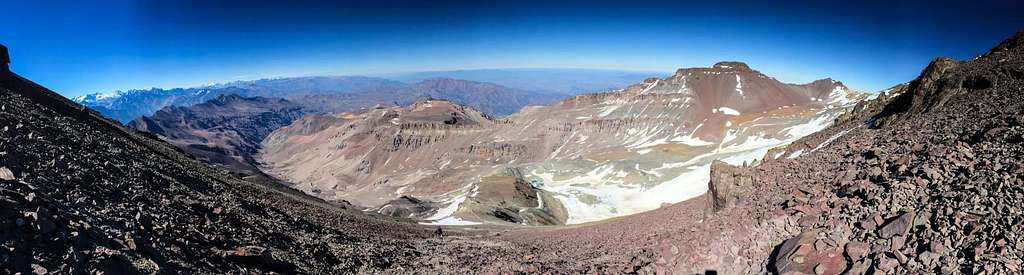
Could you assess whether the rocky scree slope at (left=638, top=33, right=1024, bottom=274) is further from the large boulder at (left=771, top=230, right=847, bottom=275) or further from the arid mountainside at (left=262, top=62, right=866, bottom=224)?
the arid mountainside at (left=262, top=62, right=866, bottom=224)

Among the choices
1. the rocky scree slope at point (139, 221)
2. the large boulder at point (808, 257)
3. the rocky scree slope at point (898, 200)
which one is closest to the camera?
the rocky scree slope at point (139, 221)

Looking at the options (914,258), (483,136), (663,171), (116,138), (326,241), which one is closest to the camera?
(914,258)

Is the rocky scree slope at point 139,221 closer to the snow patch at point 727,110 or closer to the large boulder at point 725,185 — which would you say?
the large boulder at point 725,185

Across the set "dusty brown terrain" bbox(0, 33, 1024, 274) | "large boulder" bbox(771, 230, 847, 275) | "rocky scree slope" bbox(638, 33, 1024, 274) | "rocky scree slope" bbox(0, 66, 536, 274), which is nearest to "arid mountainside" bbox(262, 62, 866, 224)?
"rocky scree slope" bbox(0, 66, 536, 274)

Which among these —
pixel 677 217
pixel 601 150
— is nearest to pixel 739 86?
pixel 601 150

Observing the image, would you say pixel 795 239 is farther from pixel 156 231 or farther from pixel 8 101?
pixel 8 101

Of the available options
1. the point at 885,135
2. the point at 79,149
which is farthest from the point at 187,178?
the point at 885,135

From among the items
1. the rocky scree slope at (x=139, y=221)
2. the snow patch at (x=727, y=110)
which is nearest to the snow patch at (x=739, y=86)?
the snow patch at (x=727, y=110)
